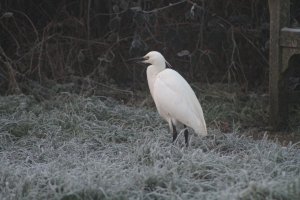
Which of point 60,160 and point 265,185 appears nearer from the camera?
point 265,185

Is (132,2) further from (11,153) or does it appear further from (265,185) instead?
(265,185)

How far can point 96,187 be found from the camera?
354 centimetres

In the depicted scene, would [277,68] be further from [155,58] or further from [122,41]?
[122,41]

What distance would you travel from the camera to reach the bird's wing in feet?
15.4

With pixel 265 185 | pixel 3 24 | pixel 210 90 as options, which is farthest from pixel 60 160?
pixel 3 24

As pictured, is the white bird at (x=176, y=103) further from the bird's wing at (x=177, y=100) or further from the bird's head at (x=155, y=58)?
the bird's head at (x=155, y=58)

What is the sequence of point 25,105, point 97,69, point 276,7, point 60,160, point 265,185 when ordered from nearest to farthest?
point 265,185
point 60,160
point 276,7
point 25,105
point 97,69

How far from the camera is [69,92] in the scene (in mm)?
6516

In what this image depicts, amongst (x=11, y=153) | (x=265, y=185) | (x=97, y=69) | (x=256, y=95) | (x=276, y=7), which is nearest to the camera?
(x=265, y=185)

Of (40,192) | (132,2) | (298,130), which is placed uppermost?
(132,2)

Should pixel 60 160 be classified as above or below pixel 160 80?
below

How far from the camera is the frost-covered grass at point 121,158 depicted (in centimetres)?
355

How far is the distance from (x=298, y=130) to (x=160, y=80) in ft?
4.67

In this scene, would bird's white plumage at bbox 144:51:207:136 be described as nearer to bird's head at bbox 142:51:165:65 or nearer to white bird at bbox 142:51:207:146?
white bird at bbox 142:51:207:146
